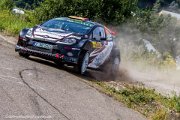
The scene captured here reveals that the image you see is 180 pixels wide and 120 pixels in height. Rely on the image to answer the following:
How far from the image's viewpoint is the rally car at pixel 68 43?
12.4m

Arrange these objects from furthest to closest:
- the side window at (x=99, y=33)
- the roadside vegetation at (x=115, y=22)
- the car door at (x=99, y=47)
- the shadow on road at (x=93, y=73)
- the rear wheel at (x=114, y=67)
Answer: the rear wheel at (x=114, y=67) < the side window at (x=99, y=33) < the car door at (x=99, y=47) < the shadow on road at (x=93, y=73) < the roadside vegetation at (x=115, y=22)

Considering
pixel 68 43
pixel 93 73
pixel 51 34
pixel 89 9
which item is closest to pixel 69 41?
pixel 68 43

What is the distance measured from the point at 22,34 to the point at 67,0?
9640 millimetres

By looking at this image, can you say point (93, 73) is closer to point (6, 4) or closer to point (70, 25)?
point (70, 25)

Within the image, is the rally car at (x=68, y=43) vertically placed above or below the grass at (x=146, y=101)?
above

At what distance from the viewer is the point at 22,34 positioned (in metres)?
13.1

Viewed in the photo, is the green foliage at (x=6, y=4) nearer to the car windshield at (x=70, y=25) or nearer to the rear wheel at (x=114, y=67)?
the rear wheel at (x=114, y=67)

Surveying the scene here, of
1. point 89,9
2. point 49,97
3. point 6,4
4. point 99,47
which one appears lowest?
point 49,97

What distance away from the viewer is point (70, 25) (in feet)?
44.9

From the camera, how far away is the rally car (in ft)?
40.6

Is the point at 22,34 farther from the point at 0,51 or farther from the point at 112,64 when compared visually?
the point at 112,64

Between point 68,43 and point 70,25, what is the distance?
1.42 metres

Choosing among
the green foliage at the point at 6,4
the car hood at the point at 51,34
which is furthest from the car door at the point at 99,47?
the green foliage at the point at 6,4

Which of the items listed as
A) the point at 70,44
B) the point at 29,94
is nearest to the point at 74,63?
the point at 70,44
